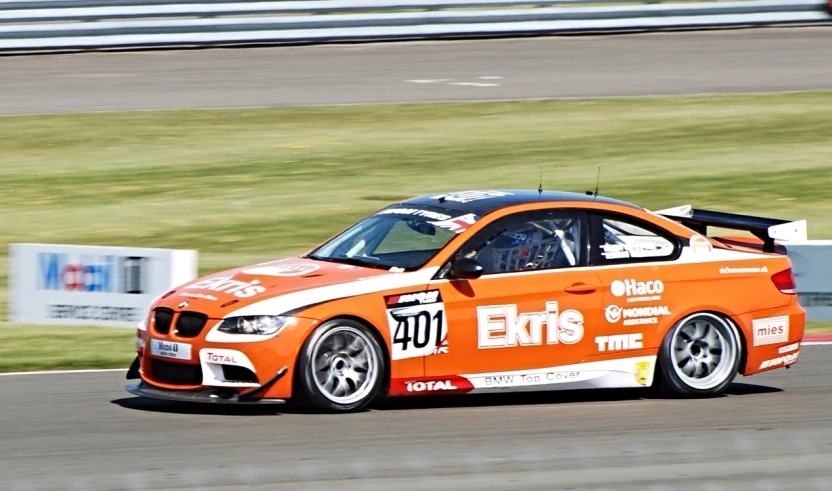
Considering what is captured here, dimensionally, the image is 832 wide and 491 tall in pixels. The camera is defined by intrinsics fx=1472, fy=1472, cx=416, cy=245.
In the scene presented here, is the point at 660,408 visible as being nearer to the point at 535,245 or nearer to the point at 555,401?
the point at 555,401

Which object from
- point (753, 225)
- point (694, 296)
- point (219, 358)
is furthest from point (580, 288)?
point (219, 358)

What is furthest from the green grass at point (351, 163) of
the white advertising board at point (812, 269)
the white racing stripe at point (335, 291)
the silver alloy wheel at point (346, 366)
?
the silver alloy wheel at point (346, 366)

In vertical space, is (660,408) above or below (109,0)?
below

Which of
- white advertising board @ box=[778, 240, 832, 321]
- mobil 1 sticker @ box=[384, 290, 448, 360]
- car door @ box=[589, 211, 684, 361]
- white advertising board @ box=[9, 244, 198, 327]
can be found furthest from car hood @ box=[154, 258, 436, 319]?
white advertising board @ box=[778, 240, 832, 321]

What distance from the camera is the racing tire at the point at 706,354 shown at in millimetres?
9828

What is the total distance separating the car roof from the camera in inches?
382

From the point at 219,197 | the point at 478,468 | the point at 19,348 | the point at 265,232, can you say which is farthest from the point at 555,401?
the point at 219,197

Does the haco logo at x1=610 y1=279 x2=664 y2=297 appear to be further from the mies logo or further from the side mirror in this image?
the mies logo

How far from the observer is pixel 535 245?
9.59 meters

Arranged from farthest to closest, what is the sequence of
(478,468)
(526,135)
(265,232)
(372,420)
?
(526,135) < (265,232) < (372,420) < (478,468)

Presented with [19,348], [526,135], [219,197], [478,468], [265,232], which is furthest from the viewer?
[526,135]

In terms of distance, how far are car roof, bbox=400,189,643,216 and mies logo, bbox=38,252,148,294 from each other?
123 inches

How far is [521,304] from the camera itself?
930 cm

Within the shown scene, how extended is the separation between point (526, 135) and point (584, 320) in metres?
12.5
